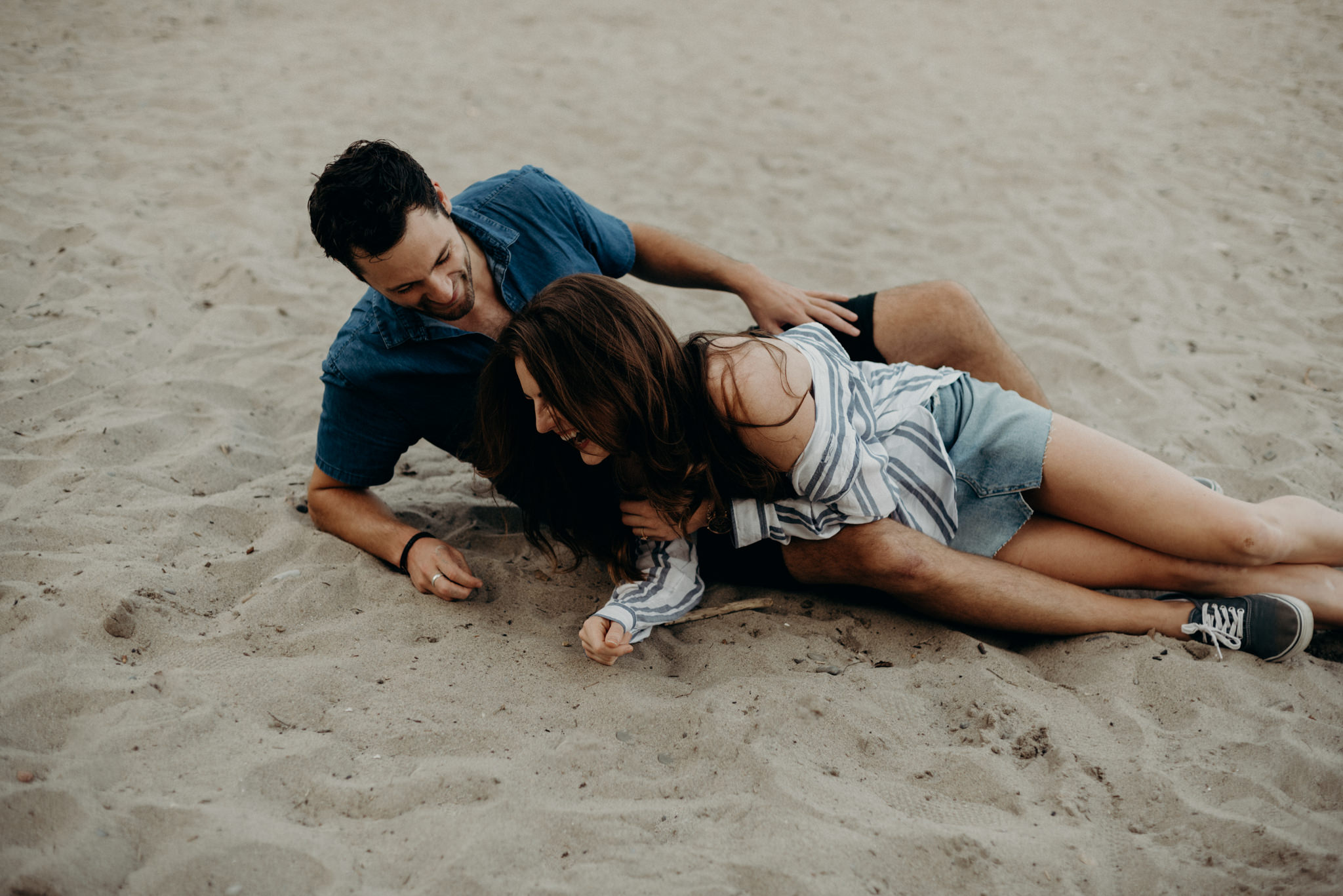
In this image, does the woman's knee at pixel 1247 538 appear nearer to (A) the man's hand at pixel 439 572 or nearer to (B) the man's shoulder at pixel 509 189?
(A) the man's hand at pixel 439 572

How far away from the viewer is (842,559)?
2.18 m

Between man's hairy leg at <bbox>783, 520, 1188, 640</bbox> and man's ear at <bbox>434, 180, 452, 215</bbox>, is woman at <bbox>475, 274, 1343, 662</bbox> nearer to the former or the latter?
man's hairy leg at <bbox>783, 520, 1188, 640</bbox>

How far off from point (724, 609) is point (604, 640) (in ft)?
1.45

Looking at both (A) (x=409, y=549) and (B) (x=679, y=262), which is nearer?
(A) (x=409, y=549)

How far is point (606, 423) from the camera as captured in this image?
1.91 metres

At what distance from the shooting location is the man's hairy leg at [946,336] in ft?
8.65

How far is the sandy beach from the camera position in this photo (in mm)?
1619

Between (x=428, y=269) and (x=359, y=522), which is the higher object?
(x=428, y=269)

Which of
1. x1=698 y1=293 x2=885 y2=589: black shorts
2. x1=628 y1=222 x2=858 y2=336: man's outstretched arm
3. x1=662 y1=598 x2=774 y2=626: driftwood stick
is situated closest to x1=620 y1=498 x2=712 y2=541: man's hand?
x1=698 y1=293 x2=885 y2=589: black shorts

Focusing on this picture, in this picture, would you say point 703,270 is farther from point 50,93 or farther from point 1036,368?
point 50,93

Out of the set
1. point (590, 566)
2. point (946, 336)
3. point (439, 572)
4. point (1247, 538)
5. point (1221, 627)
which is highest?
point (946, 336)

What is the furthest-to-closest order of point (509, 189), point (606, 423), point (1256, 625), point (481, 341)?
point (509, 189) → point (481, 341) → point (1256, 625) → point (606, 423)

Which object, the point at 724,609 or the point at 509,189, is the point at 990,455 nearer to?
the point at 724,609

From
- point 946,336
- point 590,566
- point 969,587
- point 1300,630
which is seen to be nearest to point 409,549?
point 590,566
